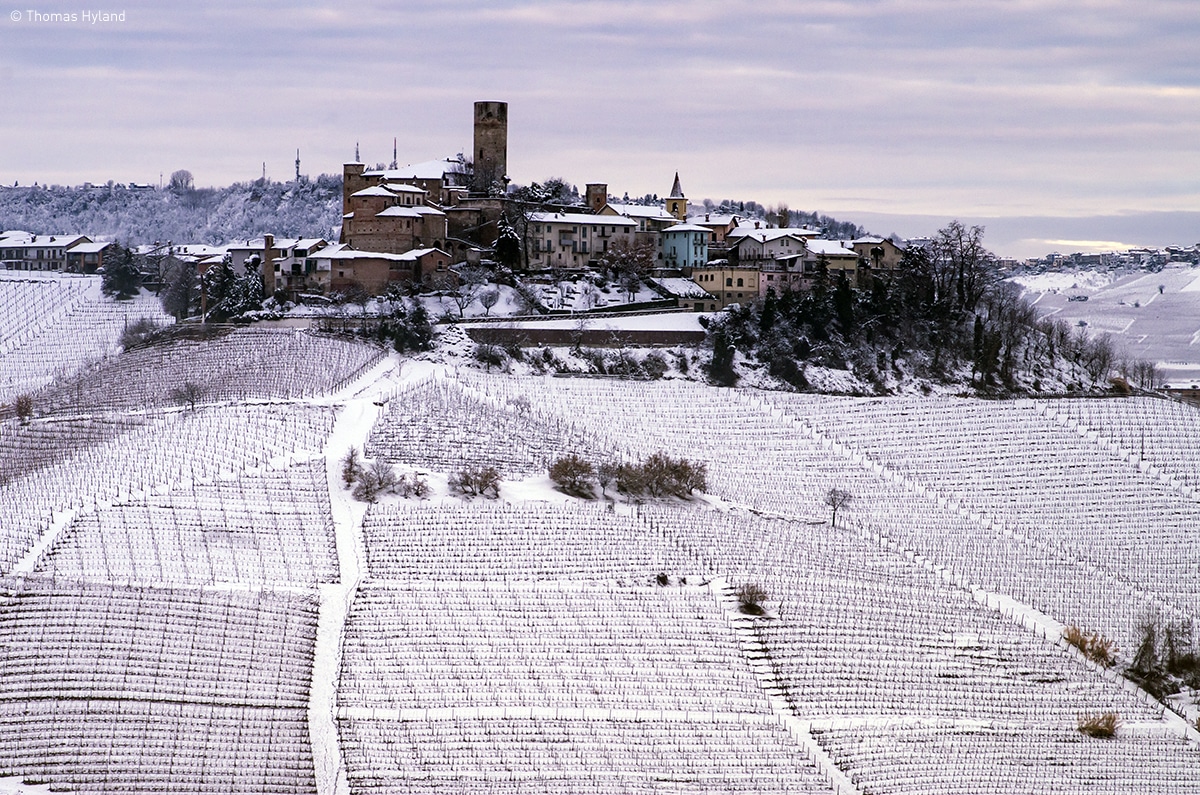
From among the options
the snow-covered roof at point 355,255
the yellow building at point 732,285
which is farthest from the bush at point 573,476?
the yellow building at point 732,285

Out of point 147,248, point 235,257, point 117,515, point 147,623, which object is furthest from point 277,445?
point 147,248

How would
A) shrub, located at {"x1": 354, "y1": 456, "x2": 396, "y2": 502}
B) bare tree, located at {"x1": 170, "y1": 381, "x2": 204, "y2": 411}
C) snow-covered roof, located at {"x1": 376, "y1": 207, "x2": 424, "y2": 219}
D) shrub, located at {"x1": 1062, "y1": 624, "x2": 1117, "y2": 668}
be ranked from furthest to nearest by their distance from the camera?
snow-covered roof, located at {"x1": 376, "y1": 207, "x2": 424, "y2": 219}, bare tree, located at {"x1": 170, "y1": 381, "x2": 204, "y2": 411}, shrub, located at {"x1": 354, "y1": 456, "x2": 396, "y2": 502}, shrub, located at {"x1": 1062, "y1": 624, "x2": 1117, "y2": 668}

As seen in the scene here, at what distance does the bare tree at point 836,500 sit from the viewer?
147ft

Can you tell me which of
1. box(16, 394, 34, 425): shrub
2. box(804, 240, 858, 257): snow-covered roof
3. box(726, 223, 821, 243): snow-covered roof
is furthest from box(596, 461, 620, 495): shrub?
box(804, 240, 858, 257): snow-covered roof

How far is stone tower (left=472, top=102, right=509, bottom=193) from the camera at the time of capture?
81.2 meters

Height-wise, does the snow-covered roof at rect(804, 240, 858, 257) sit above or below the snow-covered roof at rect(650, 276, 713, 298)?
above

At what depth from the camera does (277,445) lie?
45.4 meters

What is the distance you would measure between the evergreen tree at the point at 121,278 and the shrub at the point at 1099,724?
61.1 m

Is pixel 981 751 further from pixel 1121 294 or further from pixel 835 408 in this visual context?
pixel 1121 294

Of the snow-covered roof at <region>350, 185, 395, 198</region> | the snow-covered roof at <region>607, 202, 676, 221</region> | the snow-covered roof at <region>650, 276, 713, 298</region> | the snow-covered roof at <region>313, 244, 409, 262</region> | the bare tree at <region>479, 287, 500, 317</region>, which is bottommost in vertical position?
the bare tree at <region>479, 287, 500, 317</region>

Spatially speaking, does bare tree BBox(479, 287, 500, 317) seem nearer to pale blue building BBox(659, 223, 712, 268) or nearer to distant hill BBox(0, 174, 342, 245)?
pale blue building BBox(659, 223, 712, 268)

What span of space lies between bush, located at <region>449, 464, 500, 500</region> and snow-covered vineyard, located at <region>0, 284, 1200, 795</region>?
1.26ft

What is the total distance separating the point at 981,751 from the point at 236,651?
16.0m

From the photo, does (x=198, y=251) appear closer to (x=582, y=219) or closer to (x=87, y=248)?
(x=87, y=248)
